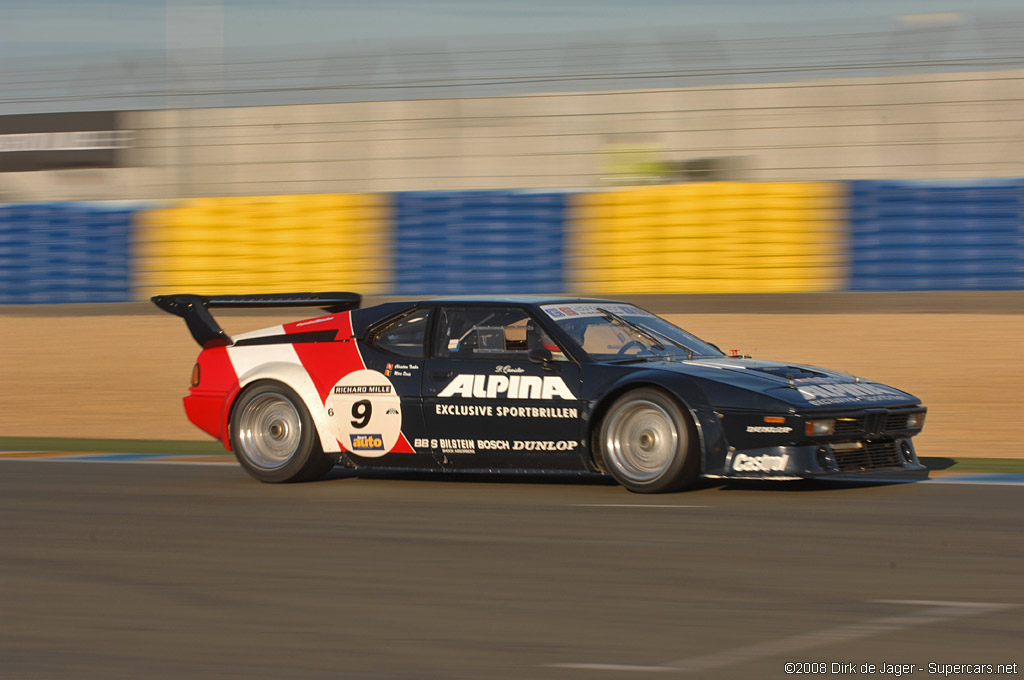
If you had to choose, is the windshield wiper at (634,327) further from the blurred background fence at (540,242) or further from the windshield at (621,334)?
the blurred background fence at (540,242)

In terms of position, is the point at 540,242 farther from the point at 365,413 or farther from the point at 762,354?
the point at 365,413

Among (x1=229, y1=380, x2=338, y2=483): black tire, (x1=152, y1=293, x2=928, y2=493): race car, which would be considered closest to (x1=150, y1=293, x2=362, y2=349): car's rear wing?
(x1=152, y1=293, x2=928, y2=493): race car

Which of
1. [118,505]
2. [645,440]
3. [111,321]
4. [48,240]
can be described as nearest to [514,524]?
[645,440]

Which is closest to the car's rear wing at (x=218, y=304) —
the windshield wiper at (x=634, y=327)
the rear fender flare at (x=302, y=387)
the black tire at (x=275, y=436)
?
the rear fender flare at (x=302, y=387)

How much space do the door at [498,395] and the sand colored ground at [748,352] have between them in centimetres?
423

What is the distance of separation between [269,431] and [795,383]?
3543 mm

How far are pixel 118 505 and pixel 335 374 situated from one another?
1720 millimetres

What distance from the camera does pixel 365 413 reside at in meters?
9.54

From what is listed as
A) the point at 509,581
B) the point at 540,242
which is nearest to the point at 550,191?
the point at 540,242

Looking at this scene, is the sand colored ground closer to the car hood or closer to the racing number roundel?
the car hood

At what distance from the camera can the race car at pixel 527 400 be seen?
27.9 feet

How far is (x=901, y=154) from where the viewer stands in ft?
83.8

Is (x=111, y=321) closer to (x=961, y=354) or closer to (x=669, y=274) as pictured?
(x=669, y=274)

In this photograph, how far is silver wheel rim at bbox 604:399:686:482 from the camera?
864 centimetres
